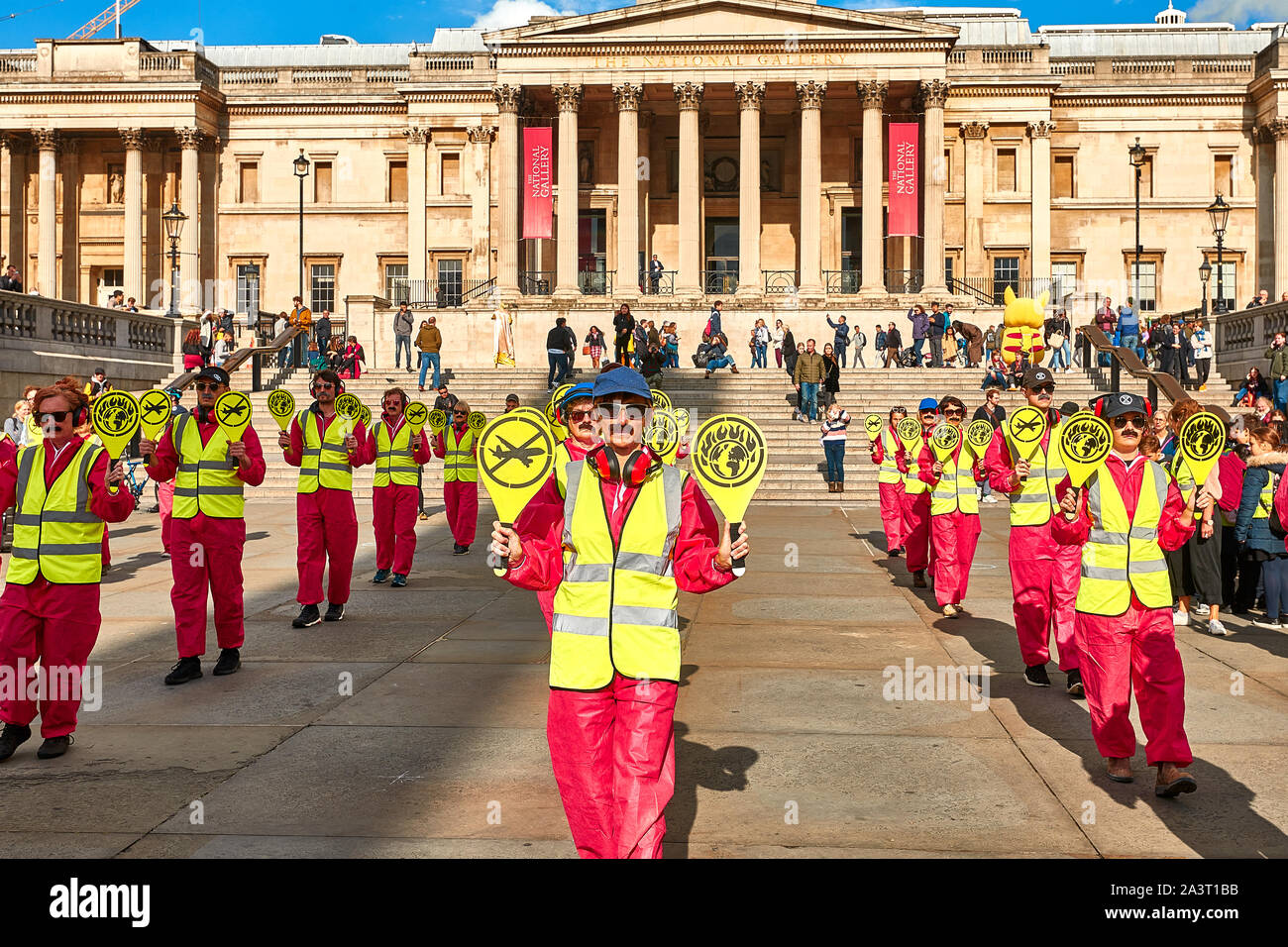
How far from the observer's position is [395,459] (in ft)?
42.2

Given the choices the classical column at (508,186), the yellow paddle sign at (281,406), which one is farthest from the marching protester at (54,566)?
the classical column at (508,186)

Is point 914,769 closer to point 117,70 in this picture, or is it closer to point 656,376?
point 656,376

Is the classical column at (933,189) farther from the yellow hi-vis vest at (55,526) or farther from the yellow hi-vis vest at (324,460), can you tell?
the yellow hi-vis vest at (55,526)

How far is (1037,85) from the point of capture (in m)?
51.2

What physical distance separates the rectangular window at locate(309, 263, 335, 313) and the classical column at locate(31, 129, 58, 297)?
11.3m

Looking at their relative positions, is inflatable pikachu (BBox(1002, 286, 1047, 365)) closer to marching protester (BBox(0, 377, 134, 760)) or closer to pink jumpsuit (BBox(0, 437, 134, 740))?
marching protester (BBox(0, 377, 134, 760))

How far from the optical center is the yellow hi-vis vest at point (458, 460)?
15.5 m

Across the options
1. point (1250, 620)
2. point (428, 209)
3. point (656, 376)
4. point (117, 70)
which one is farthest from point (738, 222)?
point (1250, 620)

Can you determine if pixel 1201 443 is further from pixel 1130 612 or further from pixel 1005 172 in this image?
pixel 1005 172

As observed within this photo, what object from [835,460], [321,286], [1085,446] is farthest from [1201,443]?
[321,286]

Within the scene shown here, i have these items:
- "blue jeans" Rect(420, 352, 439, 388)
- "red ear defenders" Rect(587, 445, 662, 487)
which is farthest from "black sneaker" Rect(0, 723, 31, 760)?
"blue jeans" Rect(420, 352, 439, 388)

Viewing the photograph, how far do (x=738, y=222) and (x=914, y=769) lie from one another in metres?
47.8

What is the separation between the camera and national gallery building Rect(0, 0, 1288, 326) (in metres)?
45.6

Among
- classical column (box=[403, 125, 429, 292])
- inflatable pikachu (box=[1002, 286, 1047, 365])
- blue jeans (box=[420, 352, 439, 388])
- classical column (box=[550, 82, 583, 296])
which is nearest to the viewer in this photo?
inflatable pikachu (box=[1002, 286, 1047, 365])
